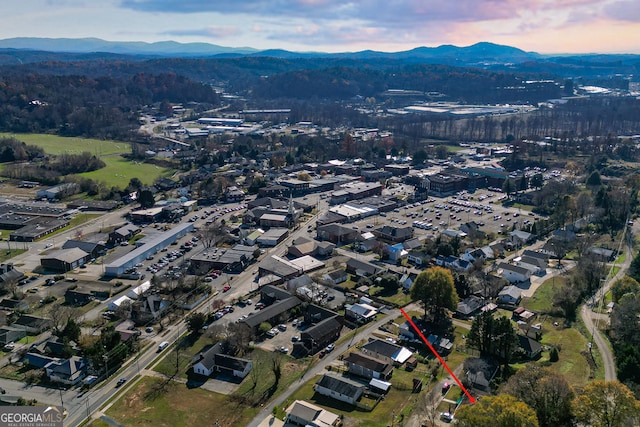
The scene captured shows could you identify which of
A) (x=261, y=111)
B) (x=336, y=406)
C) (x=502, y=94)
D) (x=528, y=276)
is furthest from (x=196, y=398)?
(x=502, y=94)

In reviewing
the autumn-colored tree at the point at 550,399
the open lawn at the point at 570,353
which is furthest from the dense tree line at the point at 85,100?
the autumn-colored tree at the point at 550,399

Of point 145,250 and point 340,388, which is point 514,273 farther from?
point 145,250

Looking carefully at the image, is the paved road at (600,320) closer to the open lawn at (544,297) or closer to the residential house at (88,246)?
the open lawn at (544,297)

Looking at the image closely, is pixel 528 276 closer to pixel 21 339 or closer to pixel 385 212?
pixel 385 212

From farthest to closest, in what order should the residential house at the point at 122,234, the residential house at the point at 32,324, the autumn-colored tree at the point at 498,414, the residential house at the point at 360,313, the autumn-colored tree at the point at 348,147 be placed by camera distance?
the autumn-colored tree at the point at 348,147
the residential house at the point at 122,234
the residential house at the point at 360,313
the residential house at the point at 32,324
the autumn-colored tree at the point at 498,414

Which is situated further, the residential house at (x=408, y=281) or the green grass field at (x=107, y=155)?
the green grass field at (x=107, y=155)

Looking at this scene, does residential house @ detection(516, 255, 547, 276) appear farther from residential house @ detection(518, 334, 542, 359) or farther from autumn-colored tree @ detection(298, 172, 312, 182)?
autumn-colored tree @ detection(298, 172, 312, 182)
